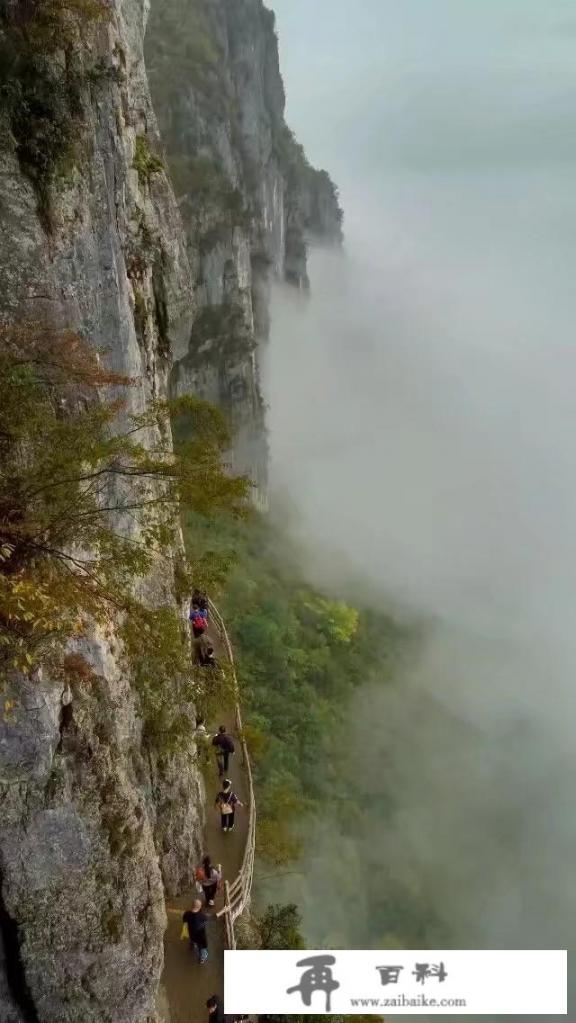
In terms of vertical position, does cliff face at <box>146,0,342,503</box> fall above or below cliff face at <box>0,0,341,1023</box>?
above

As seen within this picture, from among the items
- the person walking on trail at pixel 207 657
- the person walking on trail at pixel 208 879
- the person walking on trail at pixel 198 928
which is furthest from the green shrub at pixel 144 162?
the person walking on trail at pixel 198 928

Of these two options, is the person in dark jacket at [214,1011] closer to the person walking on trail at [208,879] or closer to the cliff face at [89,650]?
the cliff face at [89,650]

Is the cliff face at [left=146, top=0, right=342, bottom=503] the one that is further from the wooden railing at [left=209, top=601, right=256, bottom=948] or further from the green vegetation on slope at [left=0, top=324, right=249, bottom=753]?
the green vegetation on slope at [left=0, top=324, right=249, bottom=753]

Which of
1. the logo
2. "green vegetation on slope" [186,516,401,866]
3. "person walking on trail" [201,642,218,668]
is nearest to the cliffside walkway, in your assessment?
the logo

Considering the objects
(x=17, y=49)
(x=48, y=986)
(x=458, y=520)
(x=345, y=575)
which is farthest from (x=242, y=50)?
(x=48, y=986)

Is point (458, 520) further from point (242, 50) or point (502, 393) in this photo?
point (502, 393)

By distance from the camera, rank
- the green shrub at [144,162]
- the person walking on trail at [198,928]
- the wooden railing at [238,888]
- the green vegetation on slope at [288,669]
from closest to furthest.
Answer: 1. the person walking on trail at [198,928]
2. the wooden railing at [238,888]
3. the green shrub at [144,162]
4. the green vegetation on slope at [288,669]
